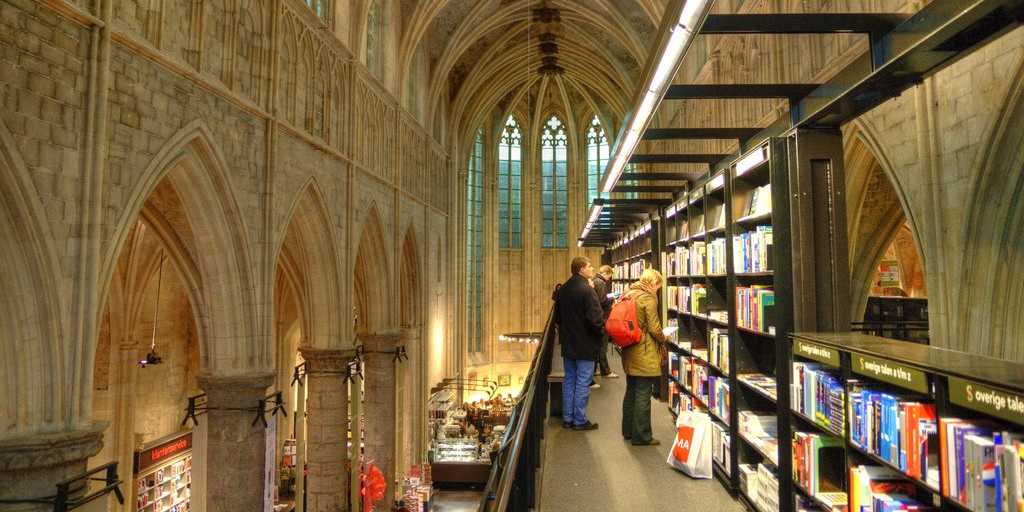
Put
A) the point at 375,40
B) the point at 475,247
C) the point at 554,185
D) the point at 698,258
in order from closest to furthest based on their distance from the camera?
the point at 698,258
the point at 375,40
the point at 475,247
the point at 554,185

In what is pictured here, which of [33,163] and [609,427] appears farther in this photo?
[609,427]

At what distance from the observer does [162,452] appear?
1125 centimetres

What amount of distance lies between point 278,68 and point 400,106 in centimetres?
624

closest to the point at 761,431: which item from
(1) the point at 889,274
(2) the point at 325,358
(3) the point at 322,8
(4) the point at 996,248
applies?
(4) the point at 996,248

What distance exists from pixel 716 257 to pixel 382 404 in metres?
10.5

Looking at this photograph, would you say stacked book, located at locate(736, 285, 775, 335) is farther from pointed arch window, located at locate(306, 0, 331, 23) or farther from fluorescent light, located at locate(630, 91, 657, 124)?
pointed arch window, located at locate(306, 0, 331, 23)

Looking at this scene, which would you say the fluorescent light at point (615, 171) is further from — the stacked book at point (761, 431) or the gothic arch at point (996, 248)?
the gothic arch at point (996, 248)

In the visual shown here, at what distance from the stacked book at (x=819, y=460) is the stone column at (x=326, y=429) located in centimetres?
849

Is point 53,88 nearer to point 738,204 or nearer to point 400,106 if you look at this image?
point 738,204

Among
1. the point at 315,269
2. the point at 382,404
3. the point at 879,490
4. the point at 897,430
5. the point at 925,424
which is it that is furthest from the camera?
the point at 382,404

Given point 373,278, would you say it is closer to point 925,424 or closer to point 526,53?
point 925,424

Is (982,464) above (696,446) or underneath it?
above

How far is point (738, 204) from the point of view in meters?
4.53

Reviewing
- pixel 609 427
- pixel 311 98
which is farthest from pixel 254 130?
pixel 609 427
